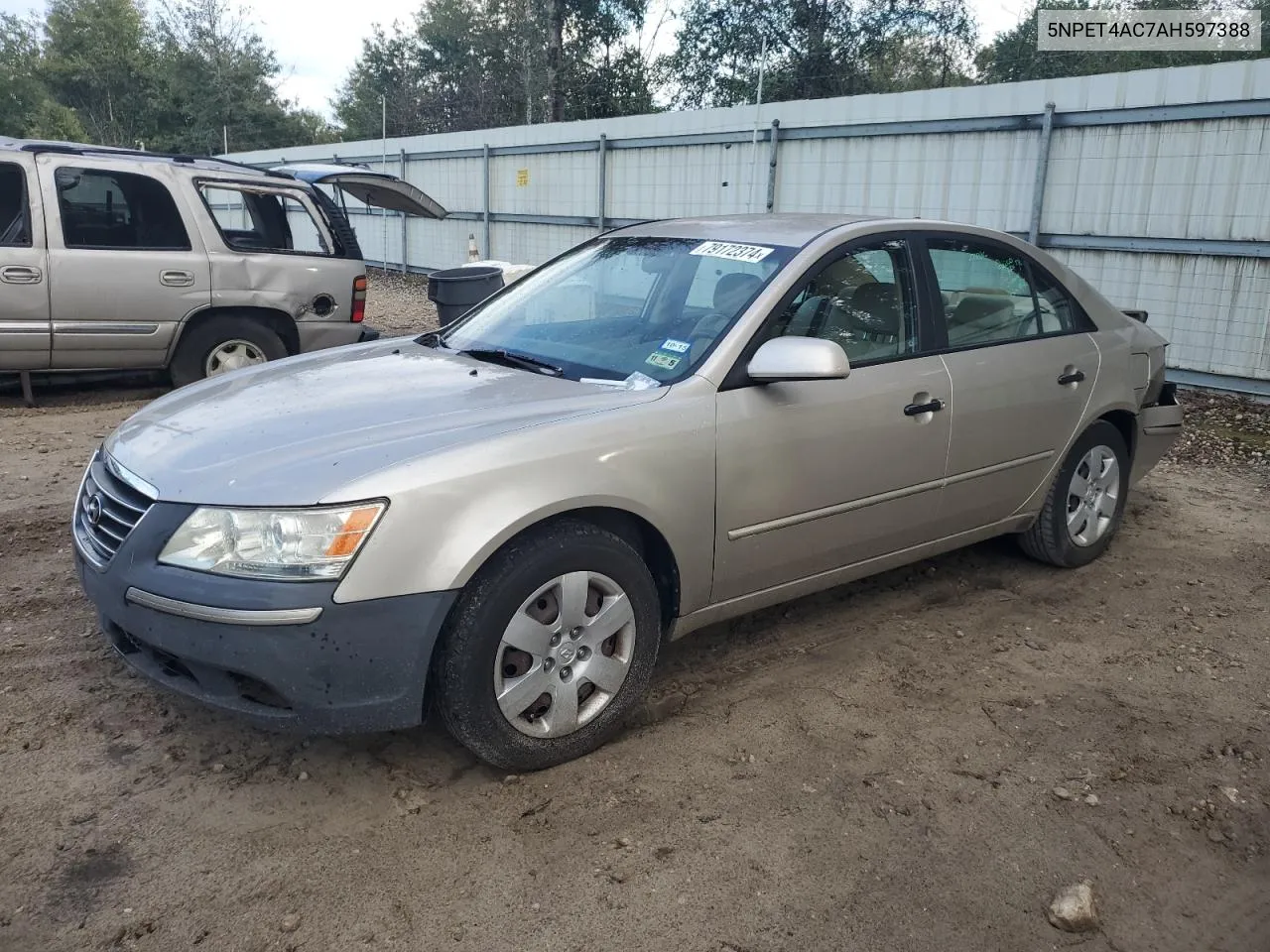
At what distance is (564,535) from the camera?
2.97 m

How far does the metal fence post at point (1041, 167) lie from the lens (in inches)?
350

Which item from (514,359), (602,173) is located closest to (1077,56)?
(602,173)

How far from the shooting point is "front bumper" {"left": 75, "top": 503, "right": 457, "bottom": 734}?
8.66ft

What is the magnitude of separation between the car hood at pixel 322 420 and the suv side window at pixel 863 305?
0.79m

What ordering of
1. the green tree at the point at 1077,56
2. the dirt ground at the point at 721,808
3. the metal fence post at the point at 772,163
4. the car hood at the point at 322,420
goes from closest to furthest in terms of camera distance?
the dirt ground at the point at 721,808, the car hood at the point at 322,420, the metal fence post at the point at 772,163, the green tree at the point at 1077,56

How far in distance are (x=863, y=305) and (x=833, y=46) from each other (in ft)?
77.1

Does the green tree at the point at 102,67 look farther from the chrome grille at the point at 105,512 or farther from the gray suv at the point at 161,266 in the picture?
the chrome grille at the point at 105,512

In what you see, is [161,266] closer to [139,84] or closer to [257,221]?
[257,221]

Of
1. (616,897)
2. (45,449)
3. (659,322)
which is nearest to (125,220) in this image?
(45,449)

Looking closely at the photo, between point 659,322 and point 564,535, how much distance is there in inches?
42.9

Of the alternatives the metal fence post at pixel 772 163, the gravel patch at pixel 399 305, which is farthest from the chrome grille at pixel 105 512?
the metal fence post at pixel 772 163

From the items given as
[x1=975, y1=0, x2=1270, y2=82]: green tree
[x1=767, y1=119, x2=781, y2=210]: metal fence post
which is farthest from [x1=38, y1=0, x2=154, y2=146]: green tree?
[x1=767, y1=119, x2=781, y2=210]: metal fence post

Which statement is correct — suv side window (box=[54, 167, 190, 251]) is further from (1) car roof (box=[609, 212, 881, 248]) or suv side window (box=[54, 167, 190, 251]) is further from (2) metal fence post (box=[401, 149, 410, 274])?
(2) metal fence post (box=[401, 149, 410, 274])

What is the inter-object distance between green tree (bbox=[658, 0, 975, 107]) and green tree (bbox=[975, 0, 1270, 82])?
0.93m
